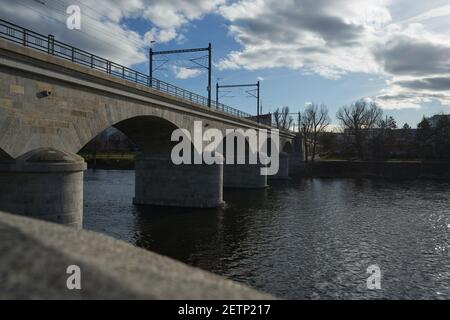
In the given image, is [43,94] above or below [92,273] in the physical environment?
above

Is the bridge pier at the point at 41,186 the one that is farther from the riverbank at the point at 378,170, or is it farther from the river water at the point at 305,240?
the riverbank at the point at 378,170

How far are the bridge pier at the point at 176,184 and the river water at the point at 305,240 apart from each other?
1.63 m

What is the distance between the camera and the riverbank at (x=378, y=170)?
71312 mm

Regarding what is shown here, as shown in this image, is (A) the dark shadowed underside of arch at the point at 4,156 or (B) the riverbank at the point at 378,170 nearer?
(A) the dark shadowed underside of arch at the point at 4,156

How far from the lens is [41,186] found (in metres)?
14.4

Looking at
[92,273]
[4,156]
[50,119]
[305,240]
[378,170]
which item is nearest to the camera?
[92,273]

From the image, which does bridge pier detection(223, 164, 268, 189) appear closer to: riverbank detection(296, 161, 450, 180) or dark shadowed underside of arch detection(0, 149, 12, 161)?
riverbank detection(296, 161, 450, 180)

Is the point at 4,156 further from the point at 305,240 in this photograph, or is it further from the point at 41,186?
the point at 305,240

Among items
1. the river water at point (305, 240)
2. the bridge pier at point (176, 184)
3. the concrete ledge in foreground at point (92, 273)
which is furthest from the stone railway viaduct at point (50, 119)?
the concrete ledge in foreground at point (92, 273)

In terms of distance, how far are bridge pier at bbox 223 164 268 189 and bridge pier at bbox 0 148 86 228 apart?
35499 millimetres

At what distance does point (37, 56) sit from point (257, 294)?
1342 centimetres

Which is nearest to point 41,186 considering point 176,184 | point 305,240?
point 305,240

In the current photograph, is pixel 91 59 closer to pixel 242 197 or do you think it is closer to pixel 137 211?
pixel 137 211

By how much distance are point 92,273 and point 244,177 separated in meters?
45.6
